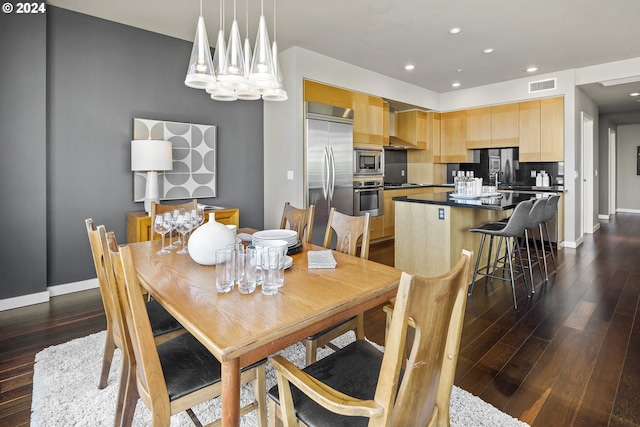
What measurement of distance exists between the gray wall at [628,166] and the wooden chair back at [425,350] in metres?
11.2

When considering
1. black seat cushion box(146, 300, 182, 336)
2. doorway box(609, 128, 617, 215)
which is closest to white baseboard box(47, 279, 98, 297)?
black seat cushion box(146, 300, 182, 336)

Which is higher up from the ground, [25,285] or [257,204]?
[257,204]

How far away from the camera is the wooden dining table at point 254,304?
101 cm

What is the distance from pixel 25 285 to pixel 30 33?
2.15m

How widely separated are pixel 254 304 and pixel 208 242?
1.75ft

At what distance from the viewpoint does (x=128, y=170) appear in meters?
3.76

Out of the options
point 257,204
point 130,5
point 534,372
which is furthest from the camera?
point 257,204

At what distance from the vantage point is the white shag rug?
1673 millimetres

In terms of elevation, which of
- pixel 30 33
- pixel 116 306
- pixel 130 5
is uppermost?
pixel 130 5

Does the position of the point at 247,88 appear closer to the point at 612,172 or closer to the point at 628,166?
the point at 612,172

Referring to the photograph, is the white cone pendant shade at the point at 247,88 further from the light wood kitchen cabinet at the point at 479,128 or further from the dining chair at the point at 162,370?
the light wood kitchen cabinet at the point at 479,128

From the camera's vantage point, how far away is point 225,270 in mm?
1396

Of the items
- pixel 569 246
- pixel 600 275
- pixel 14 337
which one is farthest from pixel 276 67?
pixel 569 246

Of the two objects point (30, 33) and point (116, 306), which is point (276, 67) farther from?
point (30, 33)
